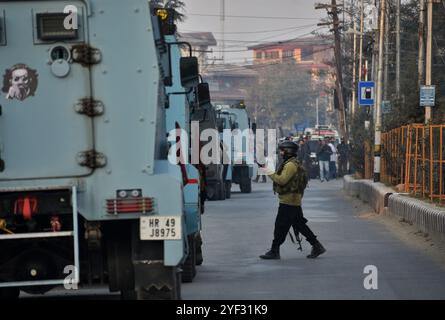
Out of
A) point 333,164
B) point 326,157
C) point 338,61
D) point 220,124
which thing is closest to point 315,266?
point 220,124

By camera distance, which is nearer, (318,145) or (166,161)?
(166,161)

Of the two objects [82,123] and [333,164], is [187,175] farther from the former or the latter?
[333,164]

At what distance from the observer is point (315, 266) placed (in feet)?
57.8

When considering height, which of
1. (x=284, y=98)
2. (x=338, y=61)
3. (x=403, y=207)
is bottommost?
(x=284, y=98)

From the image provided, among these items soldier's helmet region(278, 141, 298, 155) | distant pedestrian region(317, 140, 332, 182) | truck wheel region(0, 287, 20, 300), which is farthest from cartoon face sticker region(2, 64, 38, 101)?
distant pedestrian region(317, 140, 332, 182)

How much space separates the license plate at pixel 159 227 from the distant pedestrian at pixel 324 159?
4407cm

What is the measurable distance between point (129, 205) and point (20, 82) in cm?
129

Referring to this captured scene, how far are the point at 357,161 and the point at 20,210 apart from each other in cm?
3594

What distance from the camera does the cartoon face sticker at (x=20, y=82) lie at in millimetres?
10453

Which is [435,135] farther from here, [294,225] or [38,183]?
[38,183]

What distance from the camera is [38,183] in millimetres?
10438
